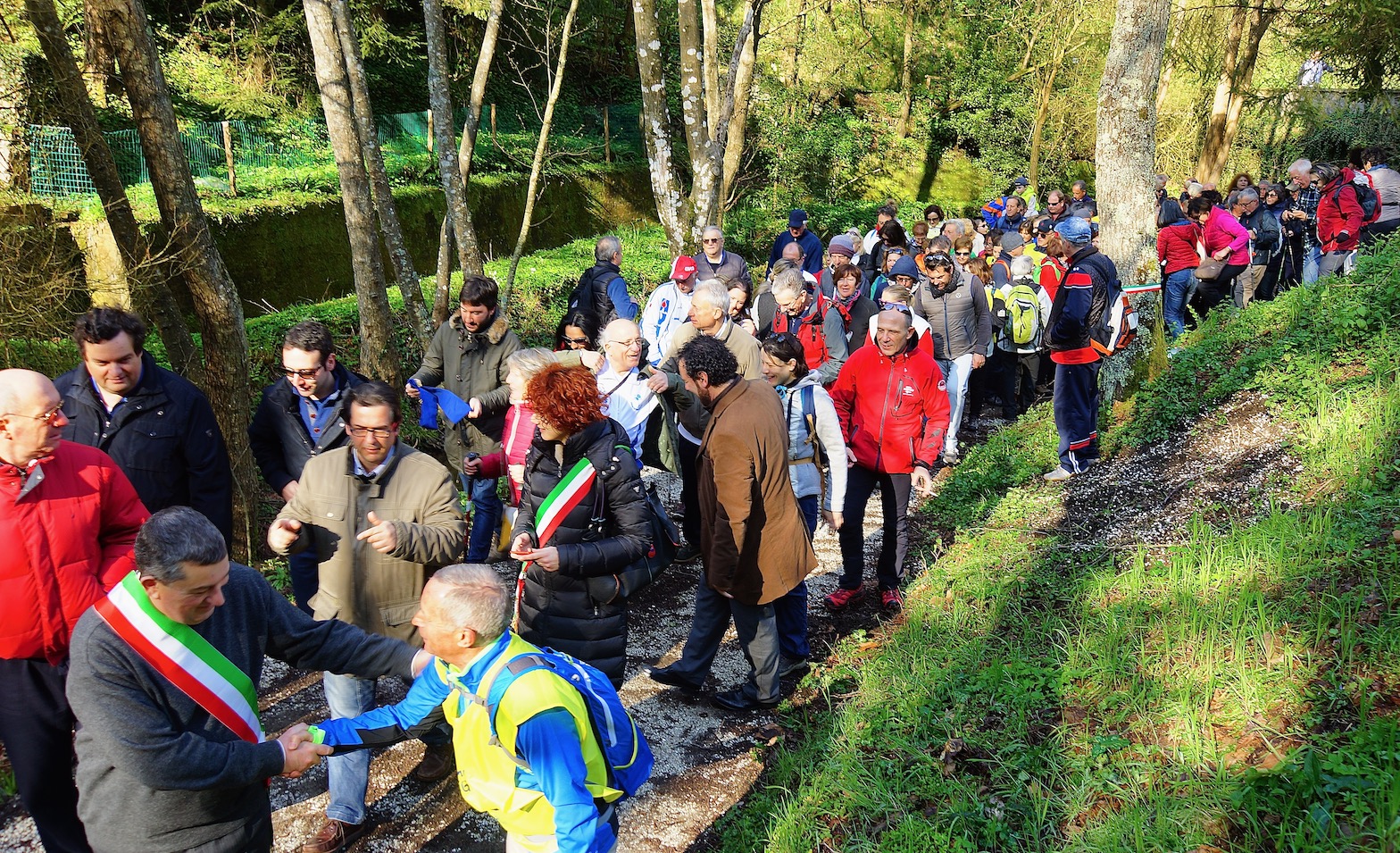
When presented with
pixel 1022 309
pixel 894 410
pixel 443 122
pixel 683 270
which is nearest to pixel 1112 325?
pixel 1022 309

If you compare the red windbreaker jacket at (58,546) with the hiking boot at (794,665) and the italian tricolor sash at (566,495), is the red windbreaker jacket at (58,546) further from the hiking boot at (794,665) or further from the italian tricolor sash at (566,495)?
the hiking boot at (794,665)

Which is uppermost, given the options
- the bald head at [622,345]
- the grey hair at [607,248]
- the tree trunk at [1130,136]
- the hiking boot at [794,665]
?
the tree trunk at [1130,136]

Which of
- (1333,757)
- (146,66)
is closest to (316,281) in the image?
(146,66)

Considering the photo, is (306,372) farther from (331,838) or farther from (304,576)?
(331,838)

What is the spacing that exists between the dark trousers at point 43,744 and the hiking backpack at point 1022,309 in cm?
873

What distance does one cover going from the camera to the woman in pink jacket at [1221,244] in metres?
11.6

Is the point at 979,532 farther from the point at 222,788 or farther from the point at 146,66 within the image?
the point at 146,66

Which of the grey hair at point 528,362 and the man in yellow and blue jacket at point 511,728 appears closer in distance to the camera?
the man in yellow and blue jacket at point 511,728

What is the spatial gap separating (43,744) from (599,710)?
7.45 feet

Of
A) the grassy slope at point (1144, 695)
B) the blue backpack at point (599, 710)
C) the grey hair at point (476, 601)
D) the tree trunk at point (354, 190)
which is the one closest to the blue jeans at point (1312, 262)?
the grassy slope at point (1144, 695)

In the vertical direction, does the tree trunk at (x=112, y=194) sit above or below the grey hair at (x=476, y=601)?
above

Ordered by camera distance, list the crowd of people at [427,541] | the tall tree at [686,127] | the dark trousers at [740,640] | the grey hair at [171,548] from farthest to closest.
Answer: the tall tree at [686,127]
the dark trousers at [740,640]
the crowd of people at [427,541]
the grey hair at [171,548]

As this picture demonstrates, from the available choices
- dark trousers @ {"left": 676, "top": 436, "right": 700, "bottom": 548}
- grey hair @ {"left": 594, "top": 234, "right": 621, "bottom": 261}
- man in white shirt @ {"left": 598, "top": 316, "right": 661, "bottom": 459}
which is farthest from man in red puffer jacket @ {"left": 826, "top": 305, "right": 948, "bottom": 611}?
grey hair @ {"left": 594, "top": 234, "right": 621, "bottom": 261}

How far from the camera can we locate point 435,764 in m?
4.45
